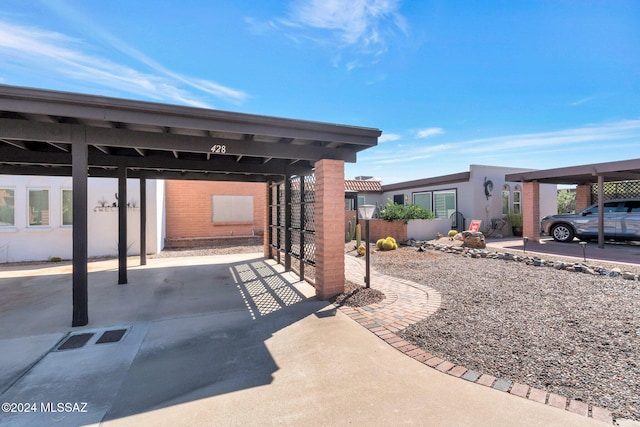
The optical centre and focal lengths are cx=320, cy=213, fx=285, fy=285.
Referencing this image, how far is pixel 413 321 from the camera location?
3771mm

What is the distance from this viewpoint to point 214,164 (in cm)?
686

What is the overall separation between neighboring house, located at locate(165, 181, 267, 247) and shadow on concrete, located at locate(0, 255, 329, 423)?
6.06 metres

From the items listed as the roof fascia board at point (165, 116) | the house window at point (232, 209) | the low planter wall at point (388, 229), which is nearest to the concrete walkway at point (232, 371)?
the roof fascia board at point (165, 116)

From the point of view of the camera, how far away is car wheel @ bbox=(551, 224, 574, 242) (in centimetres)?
1114

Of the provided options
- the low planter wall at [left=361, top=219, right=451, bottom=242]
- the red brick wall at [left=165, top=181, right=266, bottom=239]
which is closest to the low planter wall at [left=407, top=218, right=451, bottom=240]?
the low planter wall at [left=361, top=219, right=451, bottom=242]

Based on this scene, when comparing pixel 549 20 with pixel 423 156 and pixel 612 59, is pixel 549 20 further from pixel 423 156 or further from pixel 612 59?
pixel 423 156

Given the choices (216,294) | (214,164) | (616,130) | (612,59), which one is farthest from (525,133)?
(216,294)

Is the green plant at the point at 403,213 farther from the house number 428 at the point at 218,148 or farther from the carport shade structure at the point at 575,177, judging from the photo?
the house number 428 at the point at 218,148

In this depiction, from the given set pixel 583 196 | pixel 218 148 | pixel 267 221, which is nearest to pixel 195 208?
pixel 267 221

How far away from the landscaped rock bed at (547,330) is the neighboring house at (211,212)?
9641 mm

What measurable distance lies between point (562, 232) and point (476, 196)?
136 inches

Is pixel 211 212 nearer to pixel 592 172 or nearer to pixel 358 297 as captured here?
pixel 358 297

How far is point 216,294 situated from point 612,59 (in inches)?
460

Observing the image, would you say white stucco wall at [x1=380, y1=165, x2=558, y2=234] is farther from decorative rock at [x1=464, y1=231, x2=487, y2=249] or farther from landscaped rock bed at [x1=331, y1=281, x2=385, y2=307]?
landscaped rock bed at [x1=331, y1=281, x2=385, y2=307]
